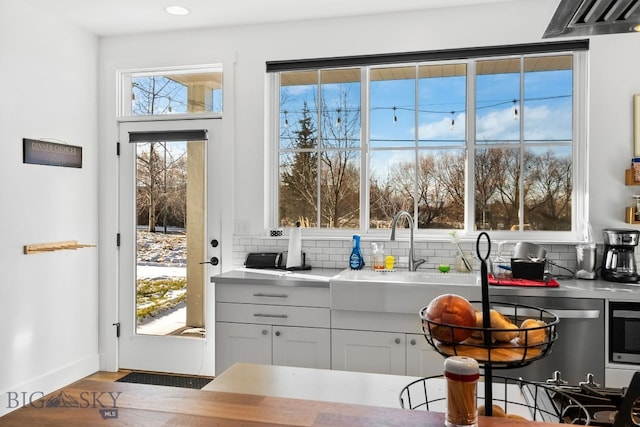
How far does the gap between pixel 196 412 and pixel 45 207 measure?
3.28 metres

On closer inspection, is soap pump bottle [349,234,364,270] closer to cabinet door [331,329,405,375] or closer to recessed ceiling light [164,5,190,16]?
cabinet door [331,329,405,375]

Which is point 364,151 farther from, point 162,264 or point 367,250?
point 162,264

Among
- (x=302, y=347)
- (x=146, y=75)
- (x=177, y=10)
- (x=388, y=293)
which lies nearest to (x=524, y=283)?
(x=388, y=293)

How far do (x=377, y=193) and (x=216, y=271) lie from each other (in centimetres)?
147

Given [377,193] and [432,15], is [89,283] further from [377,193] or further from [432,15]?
[432,15]

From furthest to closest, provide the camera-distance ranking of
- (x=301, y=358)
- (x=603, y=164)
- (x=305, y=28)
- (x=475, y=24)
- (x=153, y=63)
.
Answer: (x=153, y=63) < (x=305, y=28) < (x=475, y=24) < (x=603, y=164) < (x=301, y=358)

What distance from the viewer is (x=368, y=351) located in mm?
3012

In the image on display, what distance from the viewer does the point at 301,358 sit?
3.12m

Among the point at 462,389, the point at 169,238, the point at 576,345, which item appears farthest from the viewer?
the point at 169,238

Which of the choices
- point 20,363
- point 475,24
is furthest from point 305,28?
point 20,363

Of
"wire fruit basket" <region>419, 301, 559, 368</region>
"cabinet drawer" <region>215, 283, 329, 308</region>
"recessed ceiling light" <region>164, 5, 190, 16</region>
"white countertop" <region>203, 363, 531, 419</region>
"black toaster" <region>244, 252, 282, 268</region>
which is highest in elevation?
"recessed ceiling light" <region>164, 5, 190, 16</region>

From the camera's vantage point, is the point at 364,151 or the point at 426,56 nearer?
the point at 426,56

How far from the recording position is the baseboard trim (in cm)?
328

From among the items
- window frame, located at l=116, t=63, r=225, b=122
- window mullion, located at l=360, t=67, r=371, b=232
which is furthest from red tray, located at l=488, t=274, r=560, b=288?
window frame, located at l=116, t=63, r=225, b=122
